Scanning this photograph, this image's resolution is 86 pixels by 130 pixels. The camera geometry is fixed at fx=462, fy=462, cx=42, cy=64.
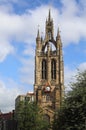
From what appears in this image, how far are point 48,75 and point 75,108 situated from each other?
86.0 meters

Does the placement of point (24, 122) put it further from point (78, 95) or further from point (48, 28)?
point (48, 28)

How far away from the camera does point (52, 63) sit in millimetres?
143500

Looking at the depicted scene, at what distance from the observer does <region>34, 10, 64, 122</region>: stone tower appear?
138 m

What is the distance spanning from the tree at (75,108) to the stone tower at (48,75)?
78.0m

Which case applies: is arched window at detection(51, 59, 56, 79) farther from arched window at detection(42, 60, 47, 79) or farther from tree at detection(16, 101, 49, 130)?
tree at detection(16, 101, 49, 130)

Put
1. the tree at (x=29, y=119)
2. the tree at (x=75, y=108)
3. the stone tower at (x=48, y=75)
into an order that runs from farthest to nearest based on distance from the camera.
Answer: the stone tower at (x=48, y=75), the tree at (x=29, y=119), the tree at (x=75, y=108)

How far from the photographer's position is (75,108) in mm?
54000

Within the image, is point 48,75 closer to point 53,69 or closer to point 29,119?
point 53,69

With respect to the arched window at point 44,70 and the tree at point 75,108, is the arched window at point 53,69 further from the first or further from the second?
the tree at point 75,108

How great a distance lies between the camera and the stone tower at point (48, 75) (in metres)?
138

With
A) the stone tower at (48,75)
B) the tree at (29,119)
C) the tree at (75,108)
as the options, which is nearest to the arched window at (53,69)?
the stone tower at (48,75)

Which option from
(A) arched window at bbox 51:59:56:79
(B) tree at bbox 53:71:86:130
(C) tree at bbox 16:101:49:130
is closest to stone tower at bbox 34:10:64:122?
(A) arched window at bbox 51:59:56:79

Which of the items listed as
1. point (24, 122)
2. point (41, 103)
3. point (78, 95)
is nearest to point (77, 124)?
point (78, 95)

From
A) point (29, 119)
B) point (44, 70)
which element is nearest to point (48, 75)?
point (44, 70)
